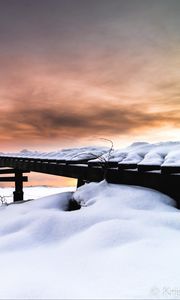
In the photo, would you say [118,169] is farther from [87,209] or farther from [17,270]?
[17,270]

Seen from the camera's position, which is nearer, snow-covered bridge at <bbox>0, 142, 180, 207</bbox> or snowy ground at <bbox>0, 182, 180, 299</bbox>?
snowy ground at <bbox>0, 182, 180, 299</bbox>

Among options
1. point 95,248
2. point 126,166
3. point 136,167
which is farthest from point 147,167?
point 95,248

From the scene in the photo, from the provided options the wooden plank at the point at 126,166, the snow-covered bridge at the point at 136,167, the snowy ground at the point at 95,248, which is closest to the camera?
the snowy ground at the point at 95,248

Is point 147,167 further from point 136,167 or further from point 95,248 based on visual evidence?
point 95,248

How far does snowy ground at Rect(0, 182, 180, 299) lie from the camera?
1.90m

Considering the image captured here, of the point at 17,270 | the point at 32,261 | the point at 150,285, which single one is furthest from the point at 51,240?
the point at 150,285

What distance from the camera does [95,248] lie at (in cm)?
254

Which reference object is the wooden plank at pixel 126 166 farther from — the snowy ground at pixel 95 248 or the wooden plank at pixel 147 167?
the snowy ground at pixel 95 248

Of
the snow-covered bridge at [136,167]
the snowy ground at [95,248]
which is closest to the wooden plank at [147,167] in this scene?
the snow-covered bridge at [136,167]

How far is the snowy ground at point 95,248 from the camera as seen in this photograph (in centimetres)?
190

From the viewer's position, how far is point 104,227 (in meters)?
2.82

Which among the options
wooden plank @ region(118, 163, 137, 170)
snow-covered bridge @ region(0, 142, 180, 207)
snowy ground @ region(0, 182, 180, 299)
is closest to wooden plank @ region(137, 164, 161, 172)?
snow-covered bridge @ region(0, 142, 180, 207)

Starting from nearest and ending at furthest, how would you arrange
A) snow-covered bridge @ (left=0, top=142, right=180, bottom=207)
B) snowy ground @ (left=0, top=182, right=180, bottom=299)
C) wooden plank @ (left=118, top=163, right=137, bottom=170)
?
snowy ground @ (left=0, top=182, right=180, bottom=299) → snow-covered bridge @ (left=0, top=142, right=180, bottom=207) → wooden plank @ (left=118, top=163, right=137, bottom=170)

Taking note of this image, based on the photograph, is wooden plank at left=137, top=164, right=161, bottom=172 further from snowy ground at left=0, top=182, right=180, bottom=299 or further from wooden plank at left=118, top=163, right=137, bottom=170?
snowy ground at left=0, top=182, right=180, bottom=299
